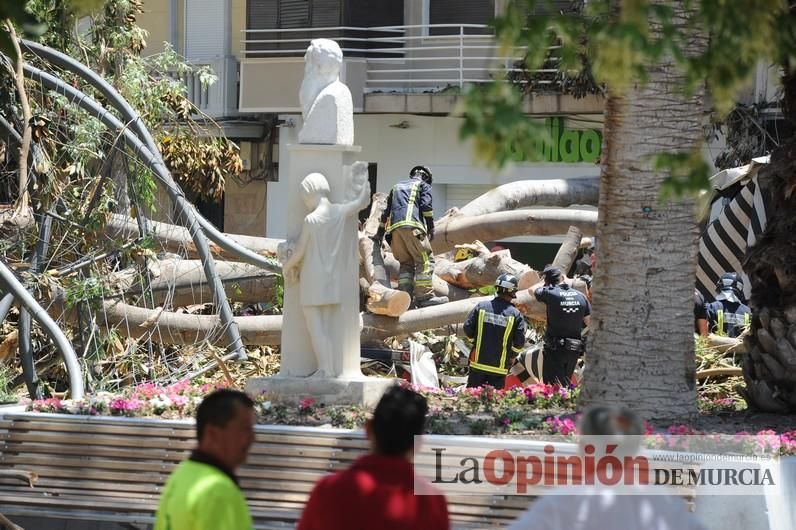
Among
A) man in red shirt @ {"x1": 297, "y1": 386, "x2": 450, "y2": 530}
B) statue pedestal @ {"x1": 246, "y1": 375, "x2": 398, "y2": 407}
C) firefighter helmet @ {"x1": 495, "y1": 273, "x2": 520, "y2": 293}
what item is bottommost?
statue pedestal @ {"x1": 246, "y1": 375, "x2": 398, "y2": 407}

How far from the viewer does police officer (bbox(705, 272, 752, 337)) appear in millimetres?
15117

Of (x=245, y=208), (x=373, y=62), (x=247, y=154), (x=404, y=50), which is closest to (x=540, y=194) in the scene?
(x=404, y=50)

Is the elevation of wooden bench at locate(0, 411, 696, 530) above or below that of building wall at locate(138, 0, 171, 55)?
below

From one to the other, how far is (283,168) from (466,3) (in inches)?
202

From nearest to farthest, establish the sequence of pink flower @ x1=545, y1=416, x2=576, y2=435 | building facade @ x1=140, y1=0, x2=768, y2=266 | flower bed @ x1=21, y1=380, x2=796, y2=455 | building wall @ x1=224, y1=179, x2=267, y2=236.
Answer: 1. pink flower @ x1=545, y1=416, x2=576, y2=435
2. flower bed @ x1=21, y1=380, x2=796, y2=455
3. building facade @ x1=140, y1=0, x2=768, y2=266
4. building wall @ x1=224, y1=179, x2=267, y2=236

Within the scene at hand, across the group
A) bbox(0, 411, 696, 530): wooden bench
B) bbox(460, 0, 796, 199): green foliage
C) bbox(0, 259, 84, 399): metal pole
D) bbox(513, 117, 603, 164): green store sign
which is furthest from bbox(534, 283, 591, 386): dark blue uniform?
bbox(513, 117, 603, 164): green store sign

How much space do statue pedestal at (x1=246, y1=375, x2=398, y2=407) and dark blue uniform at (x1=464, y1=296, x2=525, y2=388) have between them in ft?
7.88

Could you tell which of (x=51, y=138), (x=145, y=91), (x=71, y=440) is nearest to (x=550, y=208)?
(x=145, y=91)

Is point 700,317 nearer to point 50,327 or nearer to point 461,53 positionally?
point 50,327

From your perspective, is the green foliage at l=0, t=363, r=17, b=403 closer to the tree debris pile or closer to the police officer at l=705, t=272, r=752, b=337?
the tree debris pile

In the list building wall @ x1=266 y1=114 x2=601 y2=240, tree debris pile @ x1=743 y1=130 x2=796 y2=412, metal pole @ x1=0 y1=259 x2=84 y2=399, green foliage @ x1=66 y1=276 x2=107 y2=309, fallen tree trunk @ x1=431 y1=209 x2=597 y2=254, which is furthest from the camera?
building wall @ x1=266 y1=114 x2=601 y2=240

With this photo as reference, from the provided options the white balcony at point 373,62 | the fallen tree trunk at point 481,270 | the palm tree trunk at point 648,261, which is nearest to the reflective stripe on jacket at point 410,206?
the fallen tree trunk at point 481,270

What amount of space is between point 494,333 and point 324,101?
3.25 metres

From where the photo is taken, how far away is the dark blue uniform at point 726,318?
1508 cm
